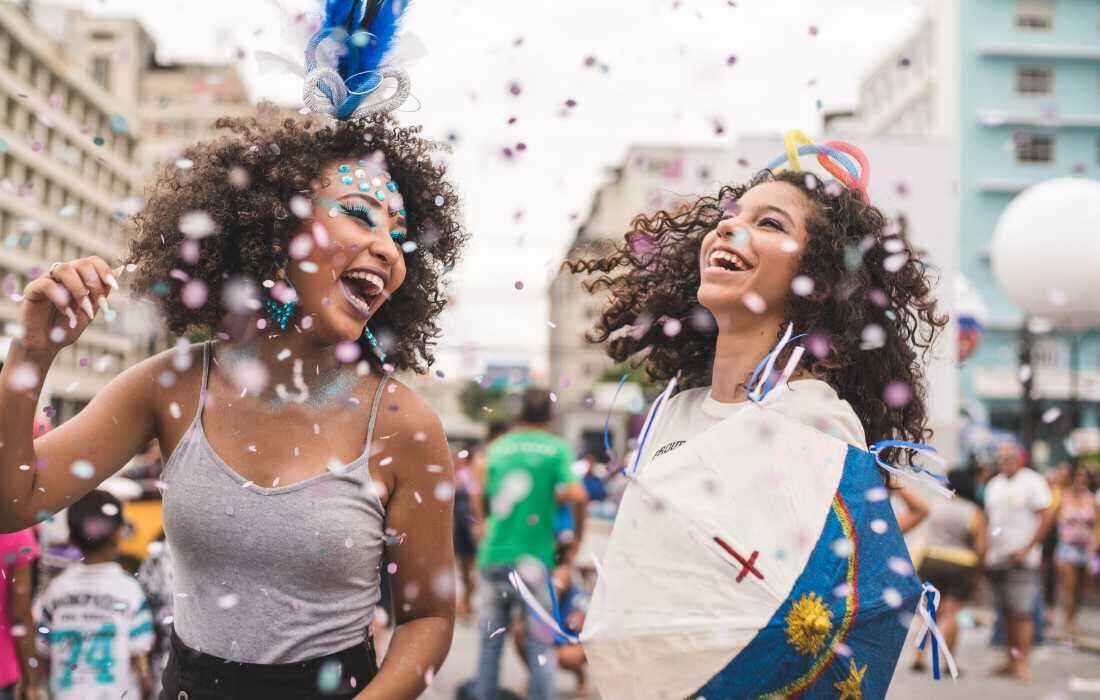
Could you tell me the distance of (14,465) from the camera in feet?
7.09

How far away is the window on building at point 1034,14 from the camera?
145 ft

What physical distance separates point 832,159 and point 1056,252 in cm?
613

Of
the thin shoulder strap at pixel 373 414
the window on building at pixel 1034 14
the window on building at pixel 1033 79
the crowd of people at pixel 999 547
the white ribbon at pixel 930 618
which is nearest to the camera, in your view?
the white ribbon at pixel 930 618

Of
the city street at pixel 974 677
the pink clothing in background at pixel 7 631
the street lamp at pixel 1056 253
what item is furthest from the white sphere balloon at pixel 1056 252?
the pink clothing in background at pixel 7 631

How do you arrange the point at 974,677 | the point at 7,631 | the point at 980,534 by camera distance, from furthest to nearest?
the point at 980,534 → the point at 974,677 → the point at 7,631

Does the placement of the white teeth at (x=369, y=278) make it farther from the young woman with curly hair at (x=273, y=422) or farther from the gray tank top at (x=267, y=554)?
the gray tank top at (x=267, y=554)

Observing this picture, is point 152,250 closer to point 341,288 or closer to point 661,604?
point 341,288

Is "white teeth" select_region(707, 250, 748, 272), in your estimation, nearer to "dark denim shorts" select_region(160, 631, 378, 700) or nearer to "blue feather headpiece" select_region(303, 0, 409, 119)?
"blue feather headpiece" select_region(303, 0, 409, 119)

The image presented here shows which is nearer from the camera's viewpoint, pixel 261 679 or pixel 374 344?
pixel 261 679

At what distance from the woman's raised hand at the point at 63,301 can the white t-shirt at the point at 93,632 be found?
2.36 m

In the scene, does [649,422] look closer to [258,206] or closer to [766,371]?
[766,371]

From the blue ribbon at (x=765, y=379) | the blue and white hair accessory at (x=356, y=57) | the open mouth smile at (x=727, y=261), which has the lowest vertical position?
the blue ribbon at (x=765, y=379)

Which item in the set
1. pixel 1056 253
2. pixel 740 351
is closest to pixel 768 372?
pixel 740 351

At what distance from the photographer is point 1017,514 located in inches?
373
